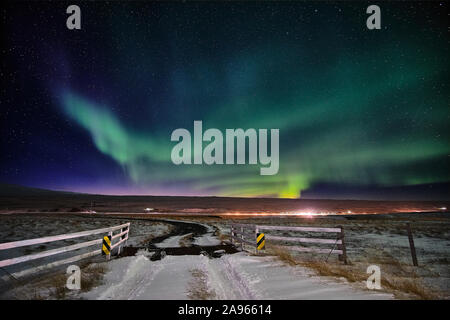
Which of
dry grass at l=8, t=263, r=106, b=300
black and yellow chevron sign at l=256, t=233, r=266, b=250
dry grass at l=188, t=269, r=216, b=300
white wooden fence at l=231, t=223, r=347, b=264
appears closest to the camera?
dry grass at l=188, t=269, r=216, b=300

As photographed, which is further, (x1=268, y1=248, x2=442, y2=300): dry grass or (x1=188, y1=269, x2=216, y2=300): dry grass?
(x1=268, y1=248, x2=442, y2=300): dry grass

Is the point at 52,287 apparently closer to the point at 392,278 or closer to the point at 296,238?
the point at 296,238

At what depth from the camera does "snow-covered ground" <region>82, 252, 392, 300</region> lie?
19.0 ft

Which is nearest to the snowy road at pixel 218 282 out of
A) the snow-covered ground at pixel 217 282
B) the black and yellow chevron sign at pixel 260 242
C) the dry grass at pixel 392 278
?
the snow-covered ground at pixel 217 282

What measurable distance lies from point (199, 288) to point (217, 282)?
0.74 m

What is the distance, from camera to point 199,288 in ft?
20.8

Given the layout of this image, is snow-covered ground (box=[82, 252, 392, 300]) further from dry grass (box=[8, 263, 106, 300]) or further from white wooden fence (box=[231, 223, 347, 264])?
white wooden fence (box=[231, 223, 347, 264])

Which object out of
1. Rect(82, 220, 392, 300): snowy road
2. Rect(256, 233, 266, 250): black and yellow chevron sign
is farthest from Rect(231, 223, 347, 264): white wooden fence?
Rect(82, 220, 392, 300): snowy road

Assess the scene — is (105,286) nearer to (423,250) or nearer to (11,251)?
(11,251)

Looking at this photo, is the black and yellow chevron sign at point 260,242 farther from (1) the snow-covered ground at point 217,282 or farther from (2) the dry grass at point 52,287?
(2) the dry grass at point 52,287

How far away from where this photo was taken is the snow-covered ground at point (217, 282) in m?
5.80
